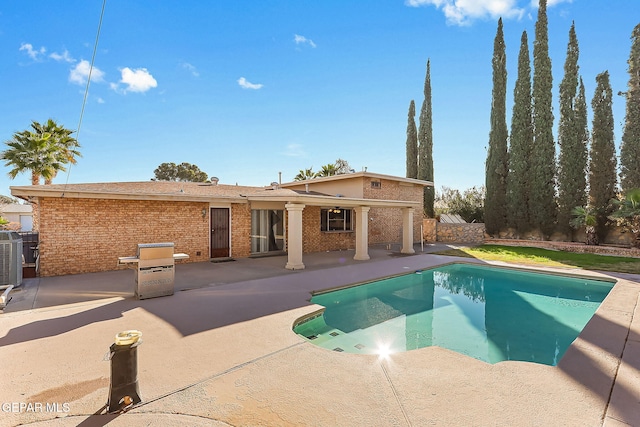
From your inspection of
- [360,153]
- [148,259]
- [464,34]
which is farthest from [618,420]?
[360,153]

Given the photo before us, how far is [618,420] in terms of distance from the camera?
2869 millimetres

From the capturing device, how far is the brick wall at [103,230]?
372 inches

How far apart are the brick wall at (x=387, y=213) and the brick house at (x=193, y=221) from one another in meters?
0.13

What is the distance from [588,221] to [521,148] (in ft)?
21.7

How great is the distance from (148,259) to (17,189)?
5077mm

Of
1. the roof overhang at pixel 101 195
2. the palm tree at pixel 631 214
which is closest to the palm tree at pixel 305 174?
the roof overhang at pixel 101 195

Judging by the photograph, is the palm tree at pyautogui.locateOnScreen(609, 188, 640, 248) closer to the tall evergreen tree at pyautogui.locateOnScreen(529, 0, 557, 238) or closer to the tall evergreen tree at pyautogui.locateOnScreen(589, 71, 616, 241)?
the tall evergreen tree at pyautogui.locateOnScreen(589, 71, 616, 241)

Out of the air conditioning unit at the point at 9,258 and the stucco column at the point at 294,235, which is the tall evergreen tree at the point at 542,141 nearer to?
the stucco column at the point at 294,235

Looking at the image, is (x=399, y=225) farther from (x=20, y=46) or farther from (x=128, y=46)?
(x=20, y=46)

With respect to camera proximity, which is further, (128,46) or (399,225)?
(399,225)

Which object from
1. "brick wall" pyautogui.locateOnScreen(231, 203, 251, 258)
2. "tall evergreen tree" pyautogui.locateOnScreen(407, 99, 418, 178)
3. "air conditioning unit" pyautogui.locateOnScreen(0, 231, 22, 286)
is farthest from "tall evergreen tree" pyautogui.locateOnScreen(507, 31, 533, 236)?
"air conditioning unit" pyautogui.locateOnScreen(0, 231, 22, 286)

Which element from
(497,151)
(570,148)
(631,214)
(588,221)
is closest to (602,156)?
(570,148)

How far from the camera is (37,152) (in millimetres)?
18328

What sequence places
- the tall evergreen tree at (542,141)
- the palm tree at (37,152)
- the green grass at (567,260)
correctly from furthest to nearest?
the tall evergreen tree at (542,141), the palm tree at (37,152), the green grass at (567,260)
